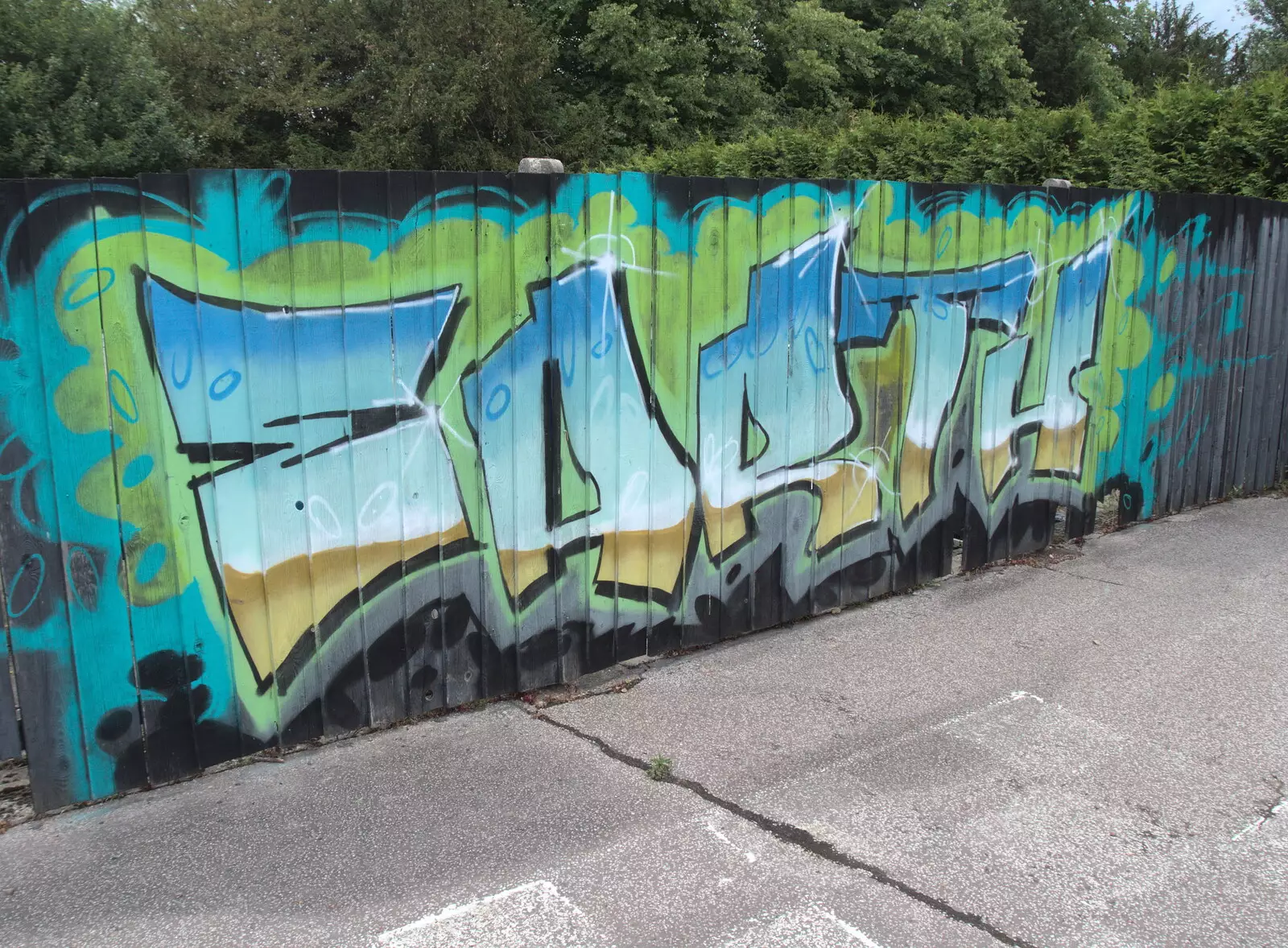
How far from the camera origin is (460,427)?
11.8 feet

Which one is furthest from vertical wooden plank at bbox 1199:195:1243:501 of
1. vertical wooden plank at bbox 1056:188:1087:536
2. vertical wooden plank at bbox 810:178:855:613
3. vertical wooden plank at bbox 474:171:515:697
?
vertical wooden plank at bbox 474:171:515:697

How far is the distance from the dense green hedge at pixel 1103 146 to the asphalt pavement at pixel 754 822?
5.60m

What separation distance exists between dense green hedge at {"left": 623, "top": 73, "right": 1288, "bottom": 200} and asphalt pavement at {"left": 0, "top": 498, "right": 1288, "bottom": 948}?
18.4ft

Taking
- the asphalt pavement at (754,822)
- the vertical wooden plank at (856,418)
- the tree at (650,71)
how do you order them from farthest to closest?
the tree at (650,71) < the vertical wooden plank at (856,418) < the asphalt pavement at (754,822)

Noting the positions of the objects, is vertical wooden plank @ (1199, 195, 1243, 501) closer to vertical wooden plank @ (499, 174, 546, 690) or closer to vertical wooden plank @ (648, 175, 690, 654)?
vertical wooden plank @ (648, 175, 690, 654)

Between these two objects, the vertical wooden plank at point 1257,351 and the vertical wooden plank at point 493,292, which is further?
the vertical wooden plank at point 1257,351

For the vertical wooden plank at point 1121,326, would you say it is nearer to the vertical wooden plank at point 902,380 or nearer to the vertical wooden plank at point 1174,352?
the vertical wooden plank at point 1174,352

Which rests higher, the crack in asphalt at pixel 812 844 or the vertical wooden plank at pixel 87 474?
the vertical wooden plank at pixel 87 474

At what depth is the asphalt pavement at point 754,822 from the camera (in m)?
2.55

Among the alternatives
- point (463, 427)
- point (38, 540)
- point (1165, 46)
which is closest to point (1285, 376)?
point (463, 427)

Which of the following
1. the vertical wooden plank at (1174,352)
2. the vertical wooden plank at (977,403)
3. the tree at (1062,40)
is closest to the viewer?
the vertical wooden plank at (977,403)

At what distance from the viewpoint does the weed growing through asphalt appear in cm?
329

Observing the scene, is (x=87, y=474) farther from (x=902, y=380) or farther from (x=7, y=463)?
(x=902, y=380)

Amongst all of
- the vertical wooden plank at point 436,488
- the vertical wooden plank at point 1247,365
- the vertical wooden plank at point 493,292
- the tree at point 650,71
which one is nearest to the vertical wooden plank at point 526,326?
the vertical wooden plank at point 493,292
